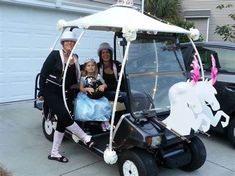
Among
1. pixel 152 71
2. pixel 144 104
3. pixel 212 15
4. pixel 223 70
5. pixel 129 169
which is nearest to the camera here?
pixel 129 169

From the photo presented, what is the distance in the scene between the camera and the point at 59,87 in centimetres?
488

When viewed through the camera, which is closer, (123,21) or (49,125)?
(123,21)

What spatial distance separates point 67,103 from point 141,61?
4.16 feet

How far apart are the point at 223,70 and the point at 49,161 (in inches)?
131

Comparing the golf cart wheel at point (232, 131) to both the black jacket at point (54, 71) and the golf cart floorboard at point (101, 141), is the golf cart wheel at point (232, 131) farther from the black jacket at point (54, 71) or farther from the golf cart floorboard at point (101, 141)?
the black jacket at point (54, 71)

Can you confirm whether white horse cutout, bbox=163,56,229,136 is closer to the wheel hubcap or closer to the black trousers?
the wheel hubcap

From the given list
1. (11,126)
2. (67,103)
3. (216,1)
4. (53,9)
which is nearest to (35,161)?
(67,103)

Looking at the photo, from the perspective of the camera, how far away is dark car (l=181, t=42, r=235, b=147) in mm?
5754

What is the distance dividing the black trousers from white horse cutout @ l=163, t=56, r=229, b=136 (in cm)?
146

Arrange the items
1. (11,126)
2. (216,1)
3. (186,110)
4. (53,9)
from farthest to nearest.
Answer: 1. (216,1)
2. (53,9)
3. (11,126)
4. (186,110)

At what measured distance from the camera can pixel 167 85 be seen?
15.3ft

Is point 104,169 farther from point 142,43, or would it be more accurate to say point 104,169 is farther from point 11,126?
point 11,126

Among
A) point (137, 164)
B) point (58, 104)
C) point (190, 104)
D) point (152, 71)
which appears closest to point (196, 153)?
point (137, 164)

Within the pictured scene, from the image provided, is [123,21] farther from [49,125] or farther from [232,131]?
[232,131]
